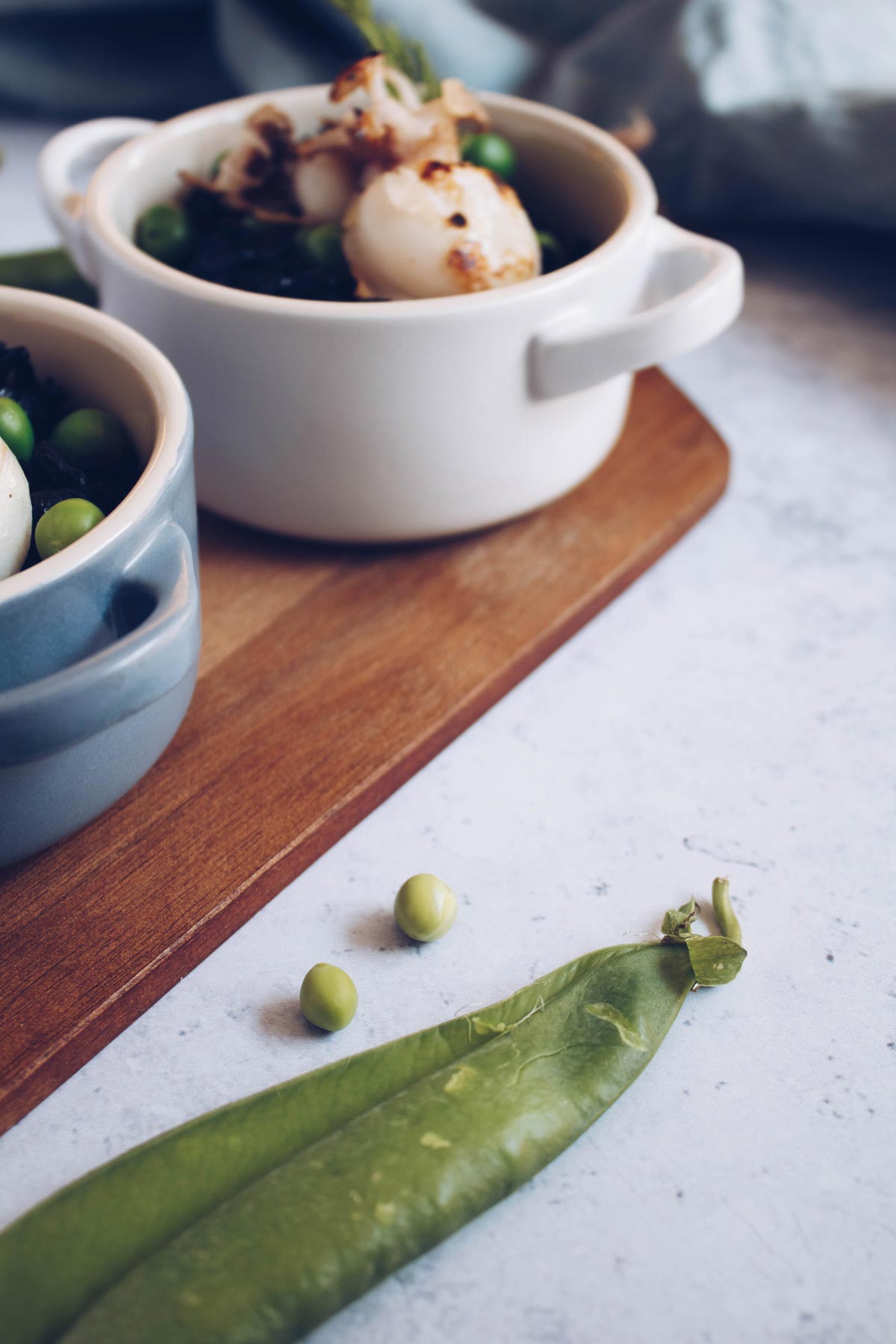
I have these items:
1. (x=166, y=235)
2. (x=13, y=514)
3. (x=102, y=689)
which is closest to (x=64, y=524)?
(x=13, y=514)

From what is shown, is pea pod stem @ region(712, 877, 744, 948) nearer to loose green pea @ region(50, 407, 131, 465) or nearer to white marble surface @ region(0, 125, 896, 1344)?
white marble surface @ region(0, 125, 896, 1344)

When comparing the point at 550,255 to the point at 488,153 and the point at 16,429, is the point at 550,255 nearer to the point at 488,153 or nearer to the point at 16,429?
the point at 488,153

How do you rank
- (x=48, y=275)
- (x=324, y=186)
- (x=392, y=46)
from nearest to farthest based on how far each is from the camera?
(x=324, y=186) → (x=392, y=46) → (x=48, y=275)

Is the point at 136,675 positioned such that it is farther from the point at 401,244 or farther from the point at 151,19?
the point at 151,19

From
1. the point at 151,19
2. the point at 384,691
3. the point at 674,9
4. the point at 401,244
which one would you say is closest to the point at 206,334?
the point at 401,244

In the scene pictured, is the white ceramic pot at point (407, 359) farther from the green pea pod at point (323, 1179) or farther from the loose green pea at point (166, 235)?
the green pea pod at point (323, 1179)

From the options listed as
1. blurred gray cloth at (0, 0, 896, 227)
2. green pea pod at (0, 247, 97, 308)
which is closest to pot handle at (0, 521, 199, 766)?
green pea pod at (0, 247, 97, 308)
